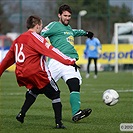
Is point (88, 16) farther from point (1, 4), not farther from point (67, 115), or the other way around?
point (67, 115)

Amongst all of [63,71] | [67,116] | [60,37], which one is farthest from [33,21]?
[67,116]

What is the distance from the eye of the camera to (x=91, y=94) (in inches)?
635

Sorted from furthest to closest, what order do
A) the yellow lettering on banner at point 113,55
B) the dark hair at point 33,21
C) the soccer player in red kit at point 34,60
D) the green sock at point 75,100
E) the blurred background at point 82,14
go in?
1. the blurred background at point 82,14
2. the yellow lettering on banner at point 113,55
3. the green sock at point 75,100
4. the dark hair at point 33,21
5. the soccer player in red kit at point 34,60

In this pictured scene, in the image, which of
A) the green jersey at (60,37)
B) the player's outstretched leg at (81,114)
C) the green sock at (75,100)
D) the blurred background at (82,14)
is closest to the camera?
the player's outstretched leg at (81,114)

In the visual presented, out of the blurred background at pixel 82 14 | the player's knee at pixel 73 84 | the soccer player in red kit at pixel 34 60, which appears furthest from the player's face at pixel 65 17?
the blurred background at pixel 82 14

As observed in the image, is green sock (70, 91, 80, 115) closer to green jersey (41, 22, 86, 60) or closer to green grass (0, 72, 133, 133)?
green grass (0, 72, 133, 133)

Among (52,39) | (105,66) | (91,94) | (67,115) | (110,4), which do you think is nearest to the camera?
(52,39)

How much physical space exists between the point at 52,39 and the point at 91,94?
5854mm

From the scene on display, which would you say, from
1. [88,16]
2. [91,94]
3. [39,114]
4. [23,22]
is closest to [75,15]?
[88,16]

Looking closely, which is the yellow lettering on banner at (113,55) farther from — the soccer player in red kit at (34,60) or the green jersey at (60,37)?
the soccer player in red kit at (34,60)

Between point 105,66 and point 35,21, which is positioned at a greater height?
point 35,21

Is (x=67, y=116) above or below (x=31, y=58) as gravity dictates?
below

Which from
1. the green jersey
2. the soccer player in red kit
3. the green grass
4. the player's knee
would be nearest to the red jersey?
the soccer player in red kit

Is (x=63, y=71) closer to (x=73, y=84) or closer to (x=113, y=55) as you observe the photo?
(x=73, y=84)
